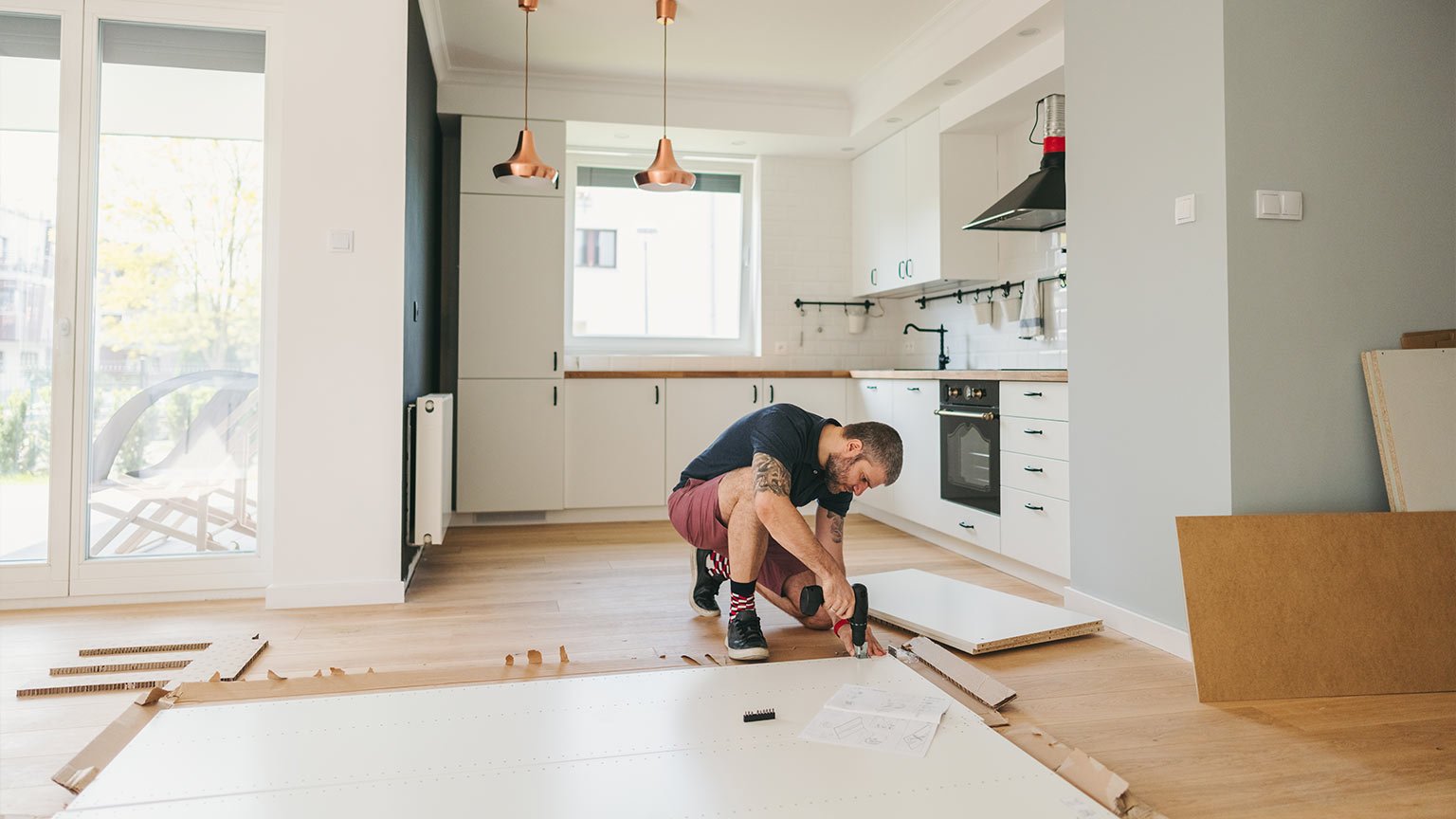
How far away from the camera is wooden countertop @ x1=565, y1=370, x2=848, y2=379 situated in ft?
16.8

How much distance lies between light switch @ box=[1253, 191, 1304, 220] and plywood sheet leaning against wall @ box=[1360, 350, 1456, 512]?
0.47 meters

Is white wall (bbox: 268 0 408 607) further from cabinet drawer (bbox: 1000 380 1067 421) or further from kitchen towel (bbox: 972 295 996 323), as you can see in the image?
kitchen towel (bbox: 972 295 996 323)

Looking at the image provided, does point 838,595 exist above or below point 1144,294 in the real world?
below

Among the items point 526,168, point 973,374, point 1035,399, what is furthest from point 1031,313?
point 526,168

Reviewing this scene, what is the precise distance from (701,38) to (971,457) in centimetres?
253

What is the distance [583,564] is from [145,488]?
1.74 metres

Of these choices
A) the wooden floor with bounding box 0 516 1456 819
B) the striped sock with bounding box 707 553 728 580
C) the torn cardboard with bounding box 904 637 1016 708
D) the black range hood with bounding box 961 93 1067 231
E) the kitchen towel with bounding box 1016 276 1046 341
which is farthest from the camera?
the kitchen towel with bounding box 1016 276 1046 341

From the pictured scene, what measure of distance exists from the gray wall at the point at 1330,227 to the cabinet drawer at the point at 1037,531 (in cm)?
86

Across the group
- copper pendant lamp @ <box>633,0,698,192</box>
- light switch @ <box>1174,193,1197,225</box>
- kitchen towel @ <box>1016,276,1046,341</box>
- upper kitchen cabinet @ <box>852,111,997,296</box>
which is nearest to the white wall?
copper pendant lamp @ <box>633,0,698,192</box>

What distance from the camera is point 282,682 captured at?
7.45 ft

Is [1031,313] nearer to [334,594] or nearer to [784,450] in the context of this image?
[784,450]

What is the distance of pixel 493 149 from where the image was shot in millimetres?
5008

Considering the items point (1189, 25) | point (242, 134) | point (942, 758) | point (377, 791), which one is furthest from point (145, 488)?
point (1189, 25)

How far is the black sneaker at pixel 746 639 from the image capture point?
8.21ft
